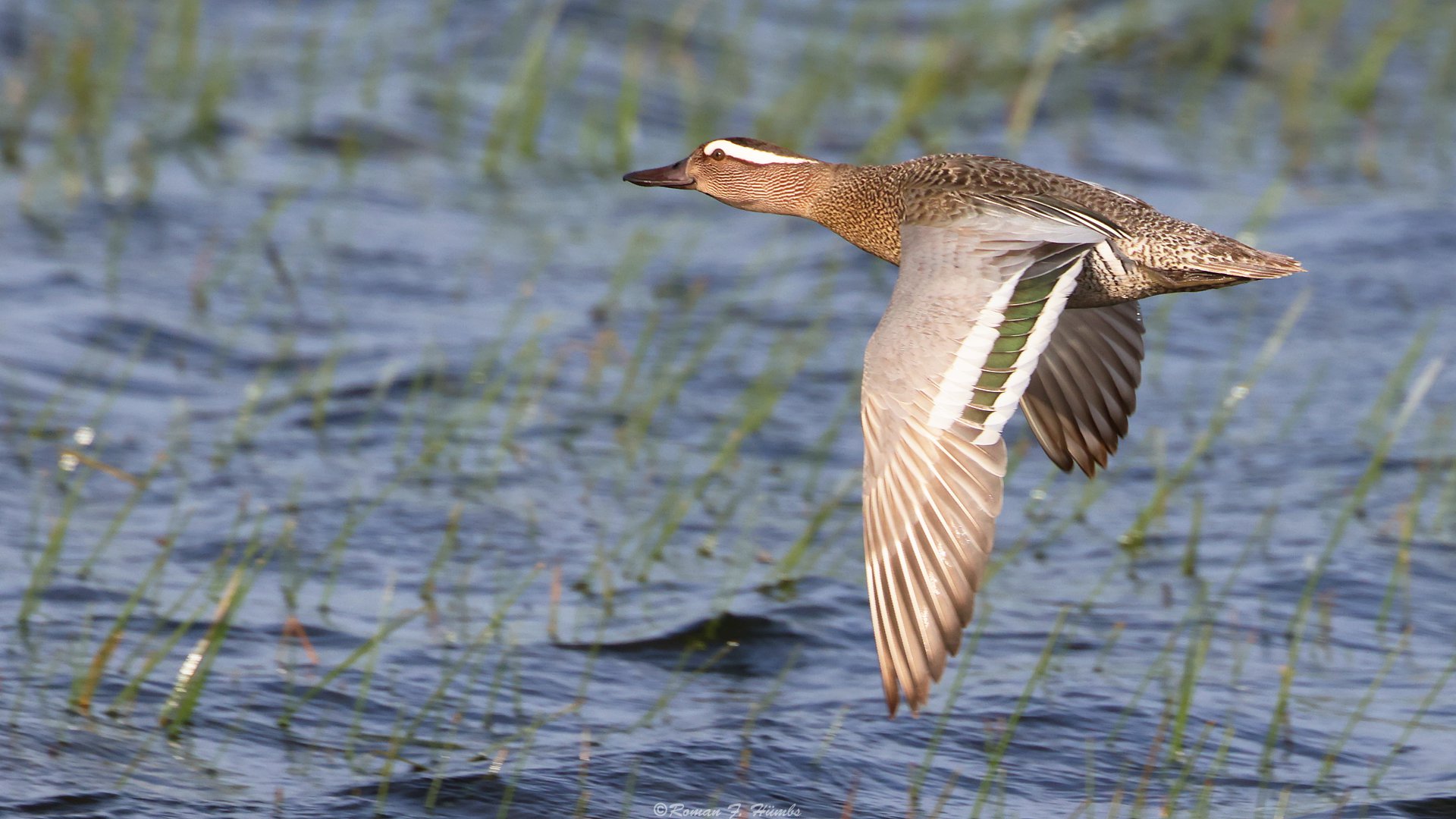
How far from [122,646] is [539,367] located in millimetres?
2980

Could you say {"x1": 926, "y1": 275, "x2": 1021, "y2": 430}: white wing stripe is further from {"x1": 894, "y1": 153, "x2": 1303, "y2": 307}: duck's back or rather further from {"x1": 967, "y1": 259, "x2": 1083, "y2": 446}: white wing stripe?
{"x1": 894, "y1": 153, "x2": 1303, "y2": 307}: duck's back

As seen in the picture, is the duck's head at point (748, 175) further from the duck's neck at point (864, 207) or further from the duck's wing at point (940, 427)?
the duck's wing at point (940, 427)

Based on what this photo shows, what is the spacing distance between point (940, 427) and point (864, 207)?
1.28 m

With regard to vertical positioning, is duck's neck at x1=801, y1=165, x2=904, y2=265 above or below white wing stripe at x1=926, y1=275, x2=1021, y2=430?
above

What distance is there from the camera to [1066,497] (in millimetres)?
7242

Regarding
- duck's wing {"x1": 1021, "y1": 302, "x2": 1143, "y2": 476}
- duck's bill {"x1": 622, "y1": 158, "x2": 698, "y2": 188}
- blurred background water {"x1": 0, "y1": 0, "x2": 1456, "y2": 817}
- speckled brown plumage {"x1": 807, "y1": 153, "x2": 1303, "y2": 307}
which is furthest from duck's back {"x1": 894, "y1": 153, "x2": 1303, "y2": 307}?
blurred background water {"x1": 0, "y1": 0, "x2": 1456, "y2": 817}

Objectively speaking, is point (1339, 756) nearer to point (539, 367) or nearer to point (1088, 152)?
point (539, 367)

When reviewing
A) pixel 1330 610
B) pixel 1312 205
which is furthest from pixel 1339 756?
pixel 1312 205

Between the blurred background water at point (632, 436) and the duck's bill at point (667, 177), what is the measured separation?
124 cm

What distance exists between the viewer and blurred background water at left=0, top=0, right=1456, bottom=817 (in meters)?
5.15

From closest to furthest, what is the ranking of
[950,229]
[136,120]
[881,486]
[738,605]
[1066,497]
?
[881,486]
[950,229]
[738,605]
[1066,497]
[136,120]

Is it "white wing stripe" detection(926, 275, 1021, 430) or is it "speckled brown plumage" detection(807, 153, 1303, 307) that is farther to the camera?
"speckled brown plumage" detection(807, 153, 1303, 307)

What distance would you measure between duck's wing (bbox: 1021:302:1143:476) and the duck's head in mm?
838

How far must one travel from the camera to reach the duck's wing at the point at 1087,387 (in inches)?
214
